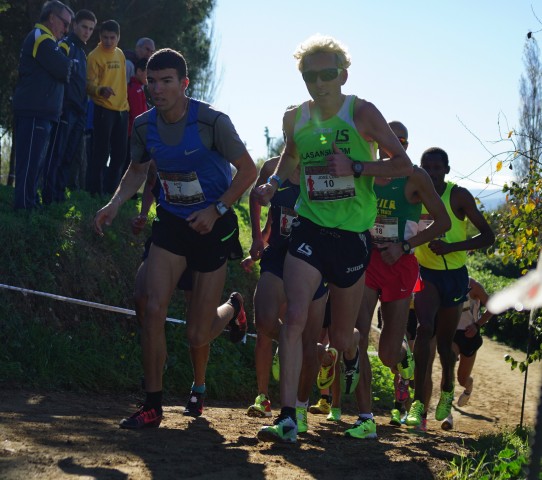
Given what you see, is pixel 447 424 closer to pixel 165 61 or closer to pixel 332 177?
pixel 332 177

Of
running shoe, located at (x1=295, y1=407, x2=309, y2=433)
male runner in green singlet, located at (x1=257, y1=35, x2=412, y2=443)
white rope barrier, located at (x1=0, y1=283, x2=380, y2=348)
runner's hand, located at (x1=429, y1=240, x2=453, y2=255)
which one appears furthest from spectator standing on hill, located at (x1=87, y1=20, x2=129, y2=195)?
running shoe, located at (x1=295, y1=407, x2=309, y2=433)

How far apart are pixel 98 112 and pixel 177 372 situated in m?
3.62

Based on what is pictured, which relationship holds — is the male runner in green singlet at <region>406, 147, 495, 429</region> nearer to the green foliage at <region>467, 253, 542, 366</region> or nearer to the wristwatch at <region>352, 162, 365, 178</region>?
the green foliage at <region>467, 253, 542, 366</region>

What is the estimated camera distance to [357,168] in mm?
5688

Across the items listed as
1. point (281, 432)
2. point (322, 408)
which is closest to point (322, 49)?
point (281, 432)

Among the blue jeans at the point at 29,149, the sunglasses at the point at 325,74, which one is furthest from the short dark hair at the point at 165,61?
the blue jeans at the point at 29,149

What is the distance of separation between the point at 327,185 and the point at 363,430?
69.8 inches

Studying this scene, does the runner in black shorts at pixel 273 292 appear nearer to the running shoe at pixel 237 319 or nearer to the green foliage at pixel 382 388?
the running shoe at pixel 237 319

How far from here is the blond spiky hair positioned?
577 centimetres

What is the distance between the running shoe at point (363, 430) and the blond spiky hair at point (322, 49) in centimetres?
244

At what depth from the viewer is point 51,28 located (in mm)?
9562

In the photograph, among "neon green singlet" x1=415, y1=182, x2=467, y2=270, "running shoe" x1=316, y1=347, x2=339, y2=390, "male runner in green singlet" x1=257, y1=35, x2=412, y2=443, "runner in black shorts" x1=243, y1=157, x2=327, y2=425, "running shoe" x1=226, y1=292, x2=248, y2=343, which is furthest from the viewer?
"neon green singlet" x1=415, y1=182, x2=467, y2=270

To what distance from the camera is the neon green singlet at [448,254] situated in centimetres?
834

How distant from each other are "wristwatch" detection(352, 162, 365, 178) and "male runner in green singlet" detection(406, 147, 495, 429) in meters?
2.61
